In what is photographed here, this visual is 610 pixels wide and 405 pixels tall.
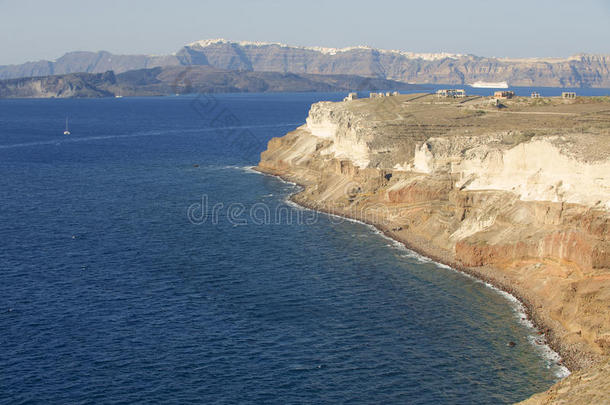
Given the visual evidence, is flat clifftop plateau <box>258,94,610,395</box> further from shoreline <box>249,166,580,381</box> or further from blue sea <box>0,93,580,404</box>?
blue sea <box>0,93,580,404</box>

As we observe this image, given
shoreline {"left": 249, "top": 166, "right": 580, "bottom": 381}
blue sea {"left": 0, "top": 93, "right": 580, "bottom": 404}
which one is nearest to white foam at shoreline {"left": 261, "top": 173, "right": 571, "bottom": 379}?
shoreline {"left": 249, "top": 166, "right": 580, "bottom": 381}

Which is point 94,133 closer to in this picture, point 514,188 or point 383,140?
point 383,140

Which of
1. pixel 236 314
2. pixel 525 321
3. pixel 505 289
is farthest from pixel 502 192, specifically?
pixel 236 314

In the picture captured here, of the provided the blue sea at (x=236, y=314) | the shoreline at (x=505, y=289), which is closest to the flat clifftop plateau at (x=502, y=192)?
the shoreline at (x=505, y=289)

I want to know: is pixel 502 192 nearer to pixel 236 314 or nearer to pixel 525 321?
pixel 525 321

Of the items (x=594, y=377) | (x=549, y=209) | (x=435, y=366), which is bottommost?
(x=435, y=366)

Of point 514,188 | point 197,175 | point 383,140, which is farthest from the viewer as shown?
point 197,175

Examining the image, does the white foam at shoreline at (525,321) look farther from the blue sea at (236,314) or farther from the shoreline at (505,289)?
the blue sea at (236,314)

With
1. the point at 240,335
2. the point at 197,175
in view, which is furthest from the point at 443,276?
the point at 197,175
